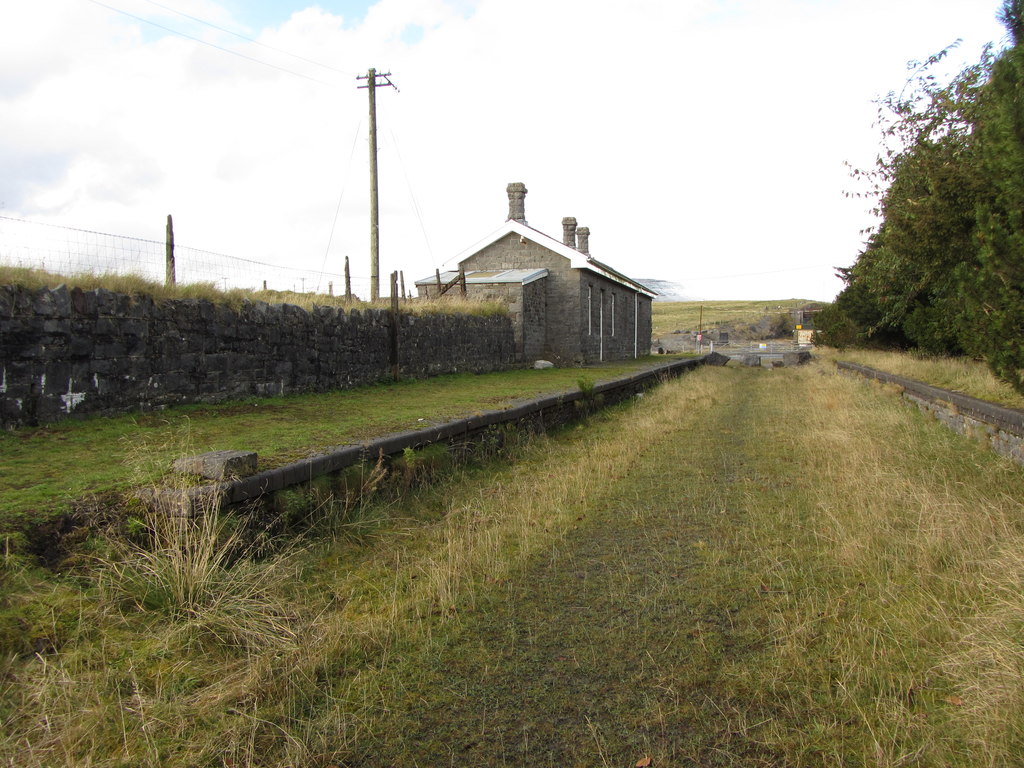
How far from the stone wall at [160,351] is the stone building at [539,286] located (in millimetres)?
8352

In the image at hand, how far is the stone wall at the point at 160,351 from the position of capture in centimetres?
616

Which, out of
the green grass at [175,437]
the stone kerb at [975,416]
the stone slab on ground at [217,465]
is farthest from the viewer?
the stone kerb at [975,416]

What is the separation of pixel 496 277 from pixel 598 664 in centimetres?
1946

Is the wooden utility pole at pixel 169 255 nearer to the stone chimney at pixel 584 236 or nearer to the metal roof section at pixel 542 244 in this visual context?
the metal roof section at pixel 542 244

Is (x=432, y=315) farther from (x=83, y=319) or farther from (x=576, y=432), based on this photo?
(x=83, y=319)

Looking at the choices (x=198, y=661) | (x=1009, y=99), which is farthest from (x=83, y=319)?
(x=1009, y=99)

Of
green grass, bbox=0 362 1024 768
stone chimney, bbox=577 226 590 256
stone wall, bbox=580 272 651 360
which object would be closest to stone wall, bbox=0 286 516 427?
green grass, bbox=0 362 1024 768

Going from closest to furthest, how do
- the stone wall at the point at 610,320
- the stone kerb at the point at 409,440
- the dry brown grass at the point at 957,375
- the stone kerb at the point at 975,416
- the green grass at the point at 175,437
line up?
the green grass at the point at 175,437 < the stone kerb at the point at 409,440 < the stone kerb at the point at 975,416 < the dry brown grass at the point at 957,375 < the stone wall at the point at 610,320

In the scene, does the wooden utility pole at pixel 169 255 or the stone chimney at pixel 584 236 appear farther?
the stone chimney at pixel 584 236

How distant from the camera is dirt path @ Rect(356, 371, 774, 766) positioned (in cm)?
262

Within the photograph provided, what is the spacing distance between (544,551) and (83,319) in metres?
5.00

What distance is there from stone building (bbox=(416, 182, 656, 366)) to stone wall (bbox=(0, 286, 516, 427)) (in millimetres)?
8352

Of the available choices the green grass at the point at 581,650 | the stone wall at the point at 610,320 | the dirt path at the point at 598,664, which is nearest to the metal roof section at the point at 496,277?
the stone wall at the point at 610,320

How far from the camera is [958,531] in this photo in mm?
4535
